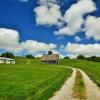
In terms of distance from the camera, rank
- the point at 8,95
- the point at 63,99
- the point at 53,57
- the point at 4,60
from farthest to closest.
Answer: the point at 53,57 → the point at 4,60 → the point at 8,95 → the point at 63,99

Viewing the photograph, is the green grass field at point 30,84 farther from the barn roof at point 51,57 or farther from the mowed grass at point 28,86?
the barn roof at point 51,57

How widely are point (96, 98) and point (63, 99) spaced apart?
8.34 ft

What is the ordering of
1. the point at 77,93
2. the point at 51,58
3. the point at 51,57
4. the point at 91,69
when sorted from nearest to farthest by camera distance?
the point at 77,93 < the point at 91,69 < the point at 51,58 < the point at 51,57

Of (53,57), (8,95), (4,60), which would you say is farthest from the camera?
(53,57)

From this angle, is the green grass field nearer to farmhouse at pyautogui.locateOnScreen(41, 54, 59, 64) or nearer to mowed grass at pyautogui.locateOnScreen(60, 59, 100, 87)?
mowed grass at pyautogui.locateOnScreen(60, 59, 100, 87)

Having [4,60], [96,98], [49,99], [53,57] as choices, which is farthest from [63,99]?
[53,57]

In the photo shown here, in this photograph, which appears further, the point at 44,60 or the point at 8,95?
the point at 44,60

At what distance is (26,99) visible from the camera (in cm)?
1816

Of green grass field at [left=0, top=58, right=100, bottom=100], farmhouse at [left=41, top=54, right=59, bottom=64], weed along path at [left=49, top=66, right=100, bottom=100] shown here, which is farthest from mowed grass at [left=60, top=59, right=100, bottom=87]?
farmhouse at [left=41, top=54, right=59, bottom=64]

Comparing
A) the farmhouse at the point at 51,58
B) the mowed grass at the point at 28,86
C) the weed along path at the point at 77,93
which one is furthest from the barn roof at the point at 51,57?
the weed along path at the point at 77,93

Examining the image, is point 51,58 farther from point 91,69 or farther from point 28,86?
point 28,86

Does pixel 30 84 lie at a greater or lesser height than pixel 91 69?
lesser

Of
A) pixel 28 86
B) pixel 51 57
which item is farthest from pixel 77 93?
pixel 51 57

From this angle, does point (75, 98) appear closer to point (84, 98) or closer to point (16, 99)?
point (84, 98)
